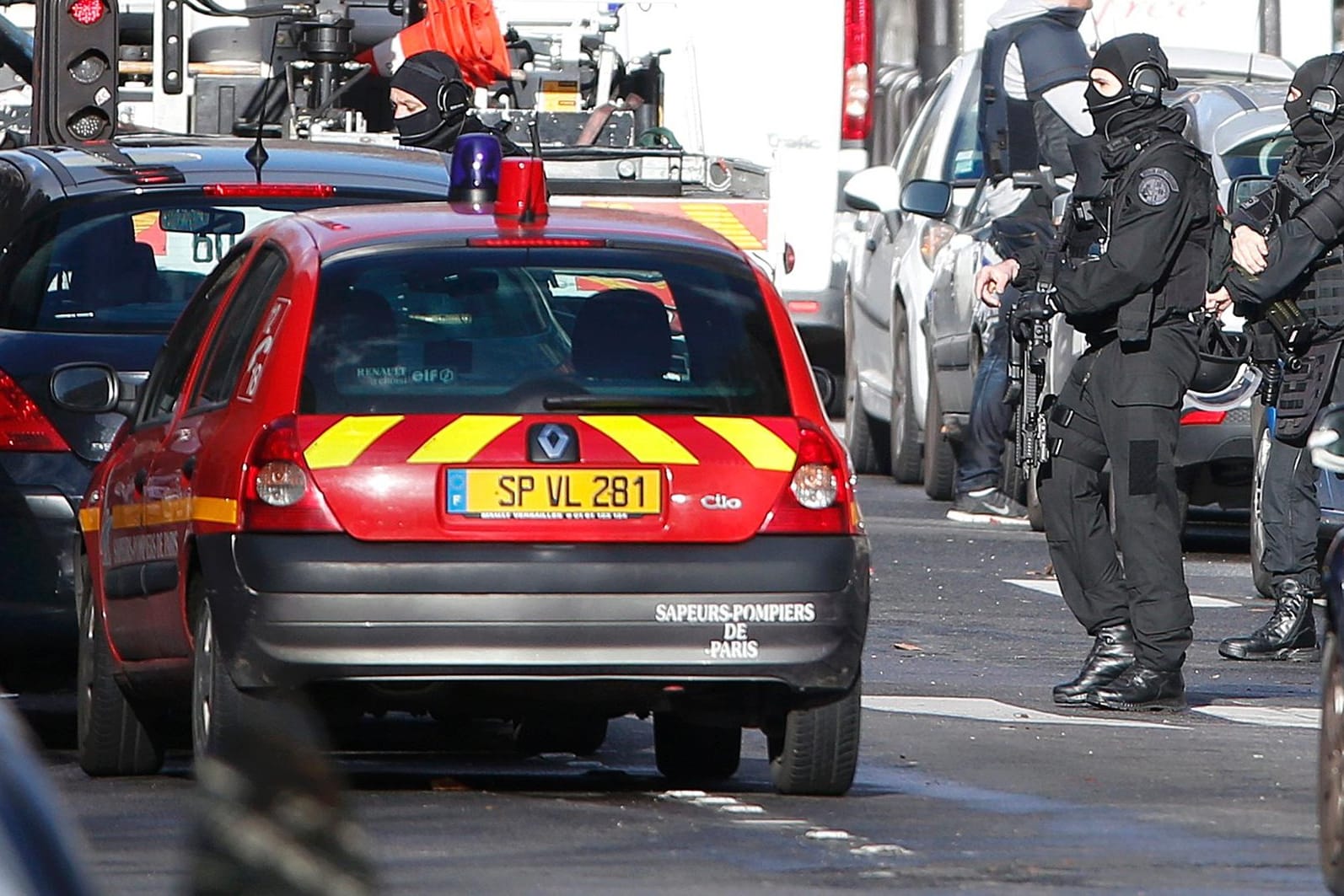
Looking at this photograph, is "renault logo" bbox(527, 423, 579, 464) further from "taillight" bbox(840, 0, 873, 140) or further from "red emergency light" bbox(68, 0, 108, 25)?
"taillight" bbox(840, 0, 873, 140)

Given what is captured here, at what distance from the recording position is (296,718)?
2.20m

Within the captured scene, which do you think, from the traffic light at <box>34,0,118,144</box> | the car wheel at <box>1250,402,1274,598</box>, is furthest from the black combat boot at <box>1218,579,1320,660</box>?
the traffic light at <box>34,0,118,144</box>

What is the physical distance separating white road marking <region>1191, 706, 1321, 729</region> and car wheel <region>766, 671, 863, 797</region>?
223cm

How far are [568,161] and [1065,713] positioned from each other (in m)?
9.11

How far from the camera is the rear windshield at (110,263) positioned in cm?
855

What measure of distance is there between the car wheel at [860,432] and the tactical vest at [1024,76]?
3.53 metres

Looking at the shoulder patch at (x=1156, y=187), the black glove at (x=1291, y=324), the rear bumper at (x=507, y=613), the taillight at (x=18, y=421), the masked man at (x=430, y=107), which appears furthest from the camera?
the masked man at (x=430, y=107)

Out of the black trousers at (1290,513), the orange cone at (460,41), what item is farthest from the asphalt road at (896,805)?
the orange cone at (460,41)

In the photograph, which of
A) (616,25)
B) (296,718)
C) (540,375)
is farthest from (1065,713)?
(616,25)

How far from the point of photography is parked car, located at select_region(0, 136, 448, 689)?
8234 mm

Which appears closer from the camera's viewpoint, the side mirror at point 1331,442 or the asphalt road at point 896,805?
the side mirror at point 1331,442

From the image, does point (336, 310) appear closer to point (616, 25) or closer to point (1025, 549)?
point (1025, 549)

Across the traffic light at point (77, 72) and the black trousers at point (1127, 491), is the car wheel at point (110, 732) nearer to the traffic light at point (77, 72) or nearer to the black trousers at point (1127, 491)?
the black trousers at point (1127, 491)

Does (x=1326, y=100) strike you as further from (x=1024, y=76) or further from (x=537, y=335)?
(x=537, y=335)
